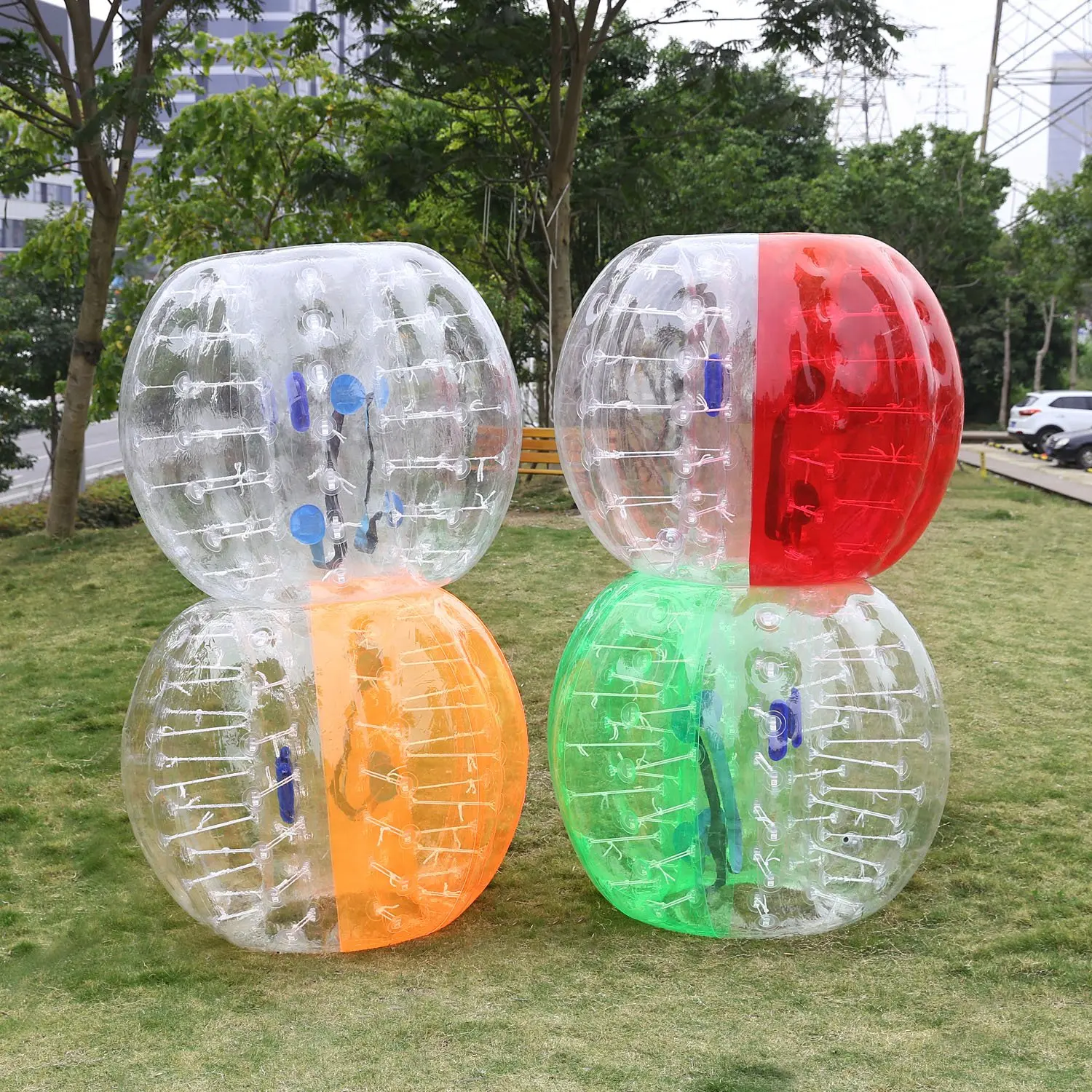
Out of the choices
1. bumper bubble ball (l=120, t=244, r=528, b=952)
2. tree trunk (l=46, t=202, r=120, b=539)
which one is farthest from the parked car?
bumper bubble ball (l=120, t=244, r=528, b=952)

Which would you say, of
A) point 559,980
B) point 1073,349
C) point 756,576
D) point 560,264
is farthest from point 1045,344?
point 559,980

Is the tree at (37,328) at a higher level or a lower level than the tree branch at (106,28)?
lower

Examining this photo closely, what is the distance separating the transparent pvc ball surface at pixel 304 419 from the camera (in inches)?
140

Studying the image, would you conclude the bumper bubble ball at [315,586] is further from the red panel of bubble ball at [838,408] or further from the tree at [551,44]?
the tree at [551,44]

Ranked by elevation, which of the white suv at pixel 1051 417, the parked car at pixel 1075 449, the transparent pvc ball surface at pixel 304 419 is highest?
the transparent pvc ball surface at pixel 304 419

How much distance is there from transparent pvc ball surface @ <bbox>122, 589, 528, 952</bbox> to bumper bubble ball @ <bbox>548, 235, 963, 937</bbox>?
1.39 ft

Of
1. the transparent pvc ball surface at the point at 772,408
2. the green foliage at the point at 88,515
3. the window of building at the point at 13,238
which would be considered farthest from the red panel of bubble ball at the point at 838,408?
the window of building at the point at 13,238

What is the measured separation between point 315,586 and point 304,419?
504 mm

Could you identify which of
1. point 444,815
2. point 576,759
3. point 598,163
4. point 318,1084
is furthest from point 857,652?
point 598,163

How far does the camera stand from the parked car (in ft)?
70.5

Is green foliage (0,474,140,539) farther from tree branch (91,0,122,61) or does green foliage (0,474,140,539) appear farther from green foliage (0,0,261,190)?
tree branch (91,0,122,61)

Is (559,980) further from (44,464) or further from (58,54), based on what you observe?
(44,464)

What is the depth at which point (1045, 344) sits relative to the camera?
3394cm

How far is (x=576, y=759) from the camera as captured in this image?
13.0ft
